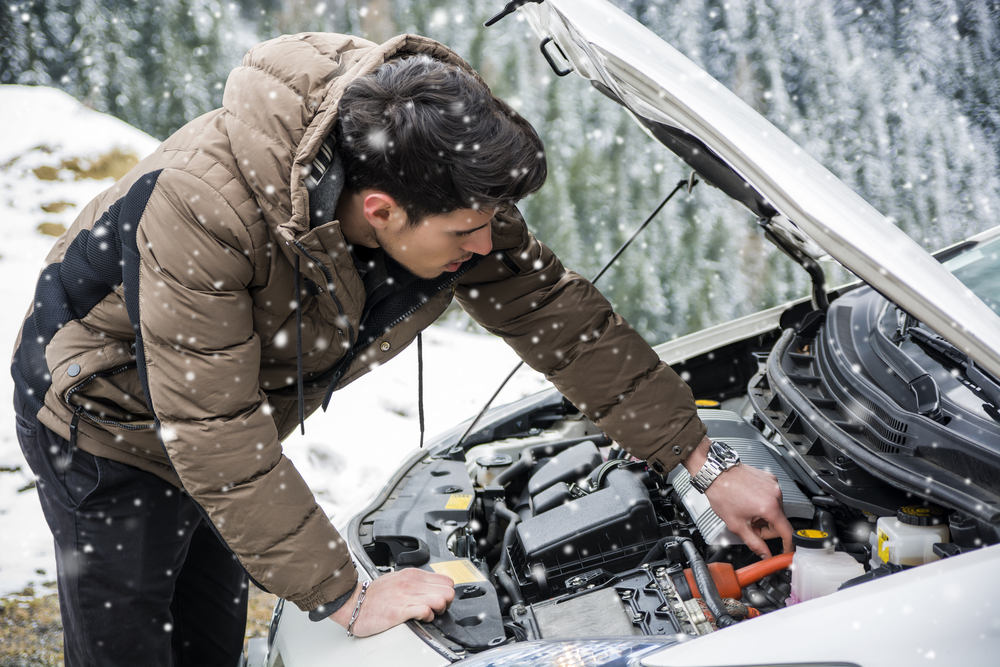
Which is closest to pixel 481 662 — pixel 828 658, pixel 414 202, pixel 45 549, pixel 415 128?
pixel 828 658

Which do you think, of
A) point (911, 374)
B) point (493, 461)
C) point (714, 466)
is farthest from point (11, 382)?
point (911, 374)

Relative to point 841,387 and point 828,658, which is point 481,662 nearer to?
point 828,658

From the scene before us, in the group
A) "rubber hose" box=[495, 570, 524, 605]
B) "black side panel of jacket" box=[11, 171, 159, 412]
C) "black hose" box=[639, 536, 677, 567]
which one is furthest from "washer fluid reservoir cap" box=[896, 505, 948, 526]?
"black side panel of jacket" box=[11, 171, 159, 412]

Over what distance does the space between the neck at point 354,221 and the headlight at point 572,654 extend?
0.83 metres

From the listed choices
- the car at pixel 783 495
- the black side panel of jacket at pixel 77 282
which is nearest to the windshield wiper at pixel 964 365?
the car at pixel 783 495

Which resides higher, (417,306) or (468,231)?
(468,231)

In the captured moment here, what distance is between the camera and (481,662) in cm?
115

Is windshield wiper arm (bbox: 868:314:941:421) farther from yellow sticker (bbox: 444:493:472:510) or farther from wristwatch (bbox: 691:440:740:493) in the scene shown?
yellow sticker (bbox: 444:493:472:510)

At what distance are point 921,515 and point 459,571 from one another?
960mm

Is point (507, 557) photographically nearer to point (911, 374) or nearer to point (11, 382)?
point (911, 374)

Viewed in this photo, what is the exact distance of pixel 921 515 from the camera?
4.25 ft

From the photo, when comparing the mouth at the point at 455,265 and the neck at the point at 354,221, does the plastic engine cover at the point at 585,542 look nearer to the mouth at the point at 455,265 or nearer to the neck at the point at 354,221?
the mouth at the point at 455,265

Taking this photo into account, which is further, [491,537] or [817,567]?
[491,537]

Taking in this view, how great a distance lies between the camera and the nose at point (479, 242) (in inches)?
55.4
